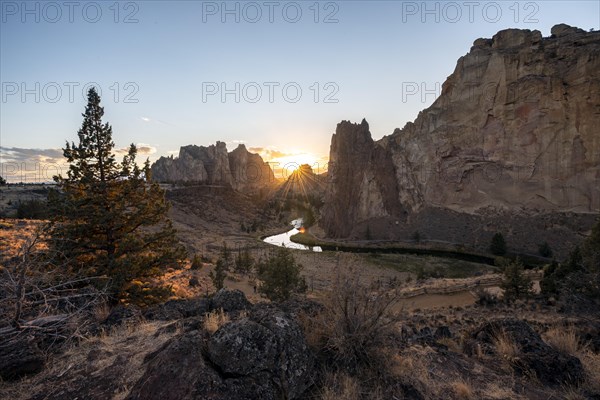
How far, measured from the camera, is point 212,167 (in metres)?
122

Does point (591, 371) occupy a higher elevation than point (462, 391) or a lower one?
lower

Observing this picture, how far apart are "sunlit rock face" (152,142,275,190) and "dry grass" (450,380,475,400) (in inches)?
4439

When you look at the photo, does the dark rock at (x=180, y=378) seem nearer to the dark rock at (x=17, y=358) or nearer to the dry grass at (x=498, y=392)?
the dark rock at (x=17, y=358)

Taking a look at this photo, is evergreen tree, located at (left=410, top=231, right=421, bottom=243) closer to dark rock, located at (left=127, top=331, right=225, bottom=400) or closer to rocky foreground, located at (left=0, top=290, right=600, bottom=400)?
rocky foreground, located at (left=0, top=290, right=600, bottom=400)

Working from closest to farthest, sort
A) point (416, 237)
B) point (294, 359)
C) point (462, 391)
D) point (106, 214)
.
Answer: point (294, 359), point (462, 391), point (106, 214), point (416, 237)

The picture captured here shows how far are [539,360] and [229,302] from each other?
230 inches

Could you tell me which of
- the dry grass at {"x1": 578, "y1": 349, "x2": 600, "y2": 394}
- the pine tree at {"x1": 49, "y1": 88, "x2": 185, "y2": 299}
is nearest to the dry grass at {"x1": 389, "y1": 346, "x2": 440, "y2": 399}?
the dry grass at {"x1": 578, "y1": 349, "x2": 600, "y2": 394}

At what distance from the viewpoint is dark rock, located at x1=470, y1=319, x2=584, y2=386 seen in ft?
13.8

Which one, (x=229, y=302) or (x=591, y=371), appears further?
(x=229, y=302)

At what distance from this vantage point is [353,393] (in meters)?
3.38

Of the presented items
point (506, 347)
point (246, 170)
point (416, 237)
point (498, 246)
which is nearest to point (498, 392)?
point (506, 347)

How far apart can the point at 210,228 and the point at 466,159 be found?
53906 millimetres

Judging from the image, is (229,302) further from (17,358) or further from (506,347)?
(506,347)

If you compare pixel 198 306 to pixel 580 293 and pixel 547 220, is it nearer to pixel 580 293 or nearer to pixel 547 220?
pixel 580 293
